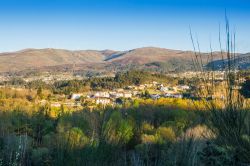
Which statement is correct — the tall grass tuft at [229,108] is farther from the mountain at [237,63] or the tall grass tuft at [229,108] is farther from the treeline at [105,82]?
the treeline at [105,82]

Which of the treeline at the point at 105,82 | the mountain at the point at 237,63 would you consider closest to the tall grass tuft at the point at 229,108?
the mountain at the point at 237,63

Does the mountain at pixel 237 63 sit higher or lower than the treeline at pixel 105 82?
higher

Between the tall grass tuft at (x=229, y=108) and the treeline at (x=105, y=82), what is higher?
the tall grass tuft at (x=229, y=108)

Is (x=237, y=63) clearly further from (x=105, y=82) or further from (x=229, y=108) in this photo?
(x=105, y=82)

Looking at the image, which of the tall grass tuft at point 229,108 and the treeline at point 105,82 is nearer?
the tall grass tuft at point 229,108

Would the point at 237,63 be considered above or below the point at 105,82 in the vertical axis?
above

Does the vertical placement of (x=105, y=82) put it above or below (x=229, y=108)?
below

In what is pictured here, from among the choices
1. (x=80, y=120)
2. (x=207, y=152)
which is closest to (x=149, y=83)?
(x=80, y=120)

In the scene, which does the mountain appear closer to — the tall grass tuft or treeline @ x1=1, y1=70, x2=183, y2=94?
the tall grass tuft

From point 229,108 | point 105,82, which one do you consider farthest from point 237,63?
point 105,82

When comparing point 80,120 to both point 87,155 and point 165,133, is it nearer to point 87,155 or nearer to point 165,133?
point 165,133

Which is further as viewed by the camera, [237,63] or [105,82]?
[105,82]
